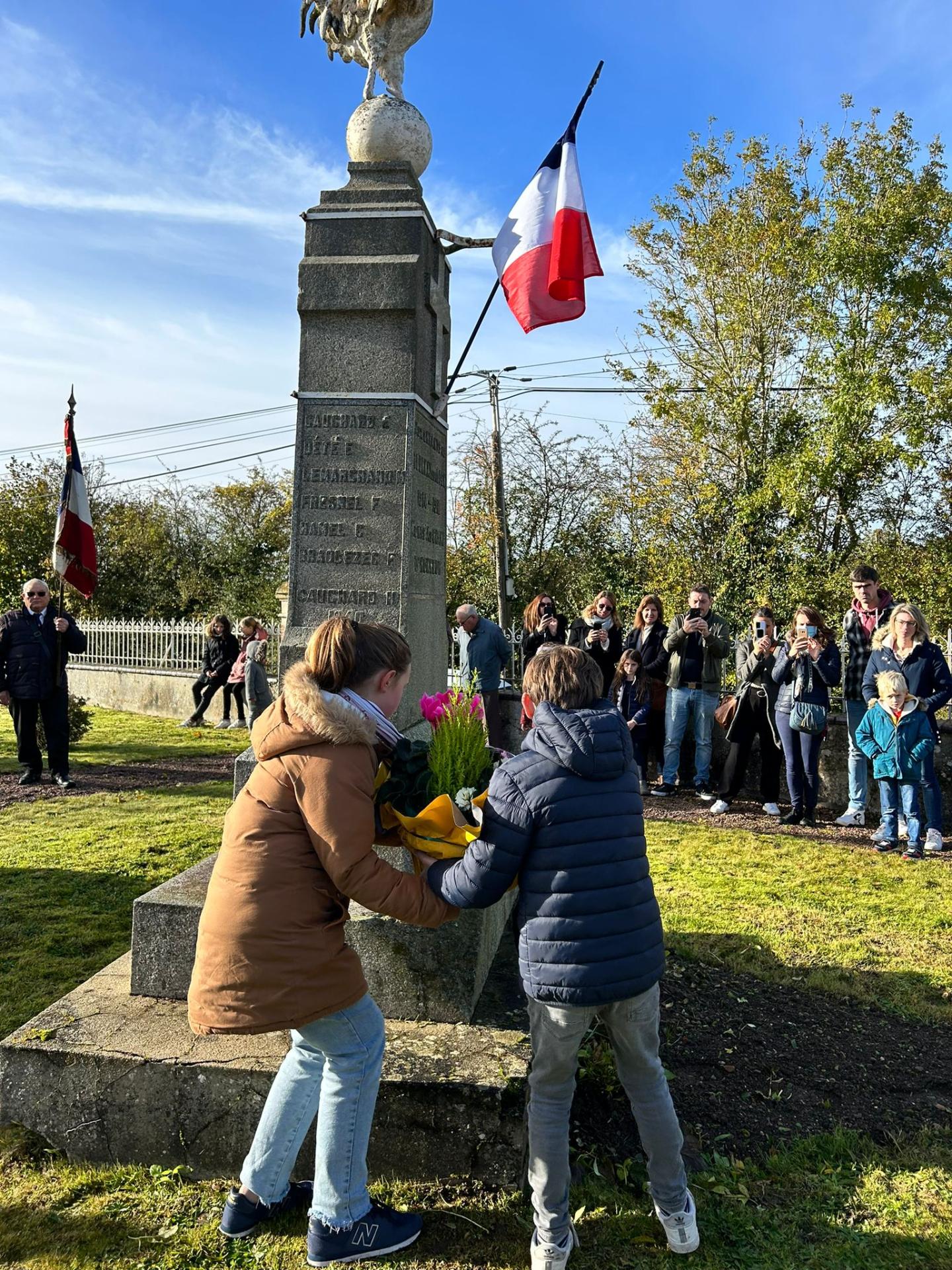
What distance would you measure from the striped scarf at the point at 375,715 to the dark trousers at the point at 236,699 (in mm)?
11640

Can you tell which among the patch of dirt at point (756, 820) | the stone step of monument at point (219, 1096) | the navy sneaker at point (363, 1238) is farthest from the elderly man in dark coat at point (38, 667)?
the navy sneaker at point (363, 1238)

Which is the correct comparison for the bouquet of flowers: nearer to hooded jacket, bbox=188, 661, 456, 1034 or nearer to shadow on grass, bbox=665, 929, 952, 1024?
hooded jacket, bbox=188, 661, 456, 1034

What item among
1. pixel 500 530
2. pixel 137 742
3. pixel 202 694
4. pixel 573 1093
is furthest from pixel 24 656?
pixel 500 530

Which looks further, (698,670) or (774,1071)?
(698,670)

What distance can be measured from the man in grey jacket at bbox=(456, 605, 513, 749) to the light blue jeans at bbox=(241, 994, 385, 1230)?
7.18m

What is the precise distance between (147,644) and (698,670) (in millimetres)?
11546

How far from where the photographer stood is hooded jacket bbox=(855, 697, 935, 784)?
7043 mm

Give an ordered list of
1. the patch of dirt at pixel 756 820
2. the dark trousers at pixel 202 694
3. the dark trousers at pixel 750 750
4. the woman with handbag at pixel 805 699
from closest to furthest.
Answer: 1. the patch of dirt at pixel 756 820
2. the woman with handbag at pixel 805 699
3. the dark trousers at pixel 750 750
4. the dark trousers at pixel 202 694

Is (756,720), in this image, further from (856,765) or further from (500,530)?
(500,530)

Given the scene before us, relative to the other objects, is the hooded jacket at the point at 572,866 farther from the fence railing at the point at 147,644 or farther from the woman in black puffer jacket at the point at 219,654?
the fence railing at the point at 147,644

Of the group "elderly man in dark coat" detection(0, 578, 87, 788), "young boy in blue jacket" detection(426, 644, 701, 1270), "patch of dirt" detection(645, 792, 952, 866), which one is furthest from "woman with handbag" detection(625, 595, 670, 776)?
"young boy in blue jacket" detection(426, 644, 701, 1270)

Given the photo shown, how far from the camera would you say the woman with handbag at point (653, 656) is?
952 cm

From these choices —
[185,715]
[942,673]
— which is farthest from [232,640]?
[942,673]

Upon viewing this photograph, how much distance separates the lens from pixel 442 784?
124 inches
